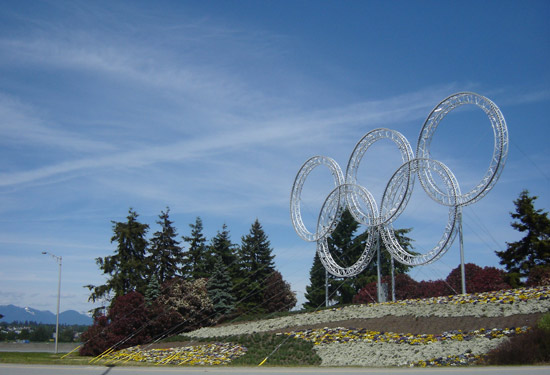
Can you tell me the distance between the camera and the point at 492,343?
21.2 m

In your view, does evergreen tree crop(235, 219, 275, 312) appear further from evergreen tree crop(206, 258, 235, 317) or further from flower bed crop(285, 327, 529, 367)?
flower bed crop(285, 327, 529, 367)

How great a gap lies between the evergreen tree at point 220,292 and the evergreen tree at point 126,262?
8087 millimetres

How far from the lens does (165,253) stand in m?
55.8

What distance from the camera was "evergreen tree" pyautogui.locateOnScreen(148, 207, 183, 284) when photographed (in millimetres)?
55384

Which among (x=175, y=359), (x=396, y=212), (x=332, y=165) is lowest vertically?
(x=175, y=359)

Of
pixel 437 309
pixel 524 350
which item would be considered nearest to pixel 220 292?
pixel 437 309

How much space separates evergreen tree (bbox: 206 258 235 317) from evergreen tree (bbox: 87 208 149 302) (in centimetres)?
809

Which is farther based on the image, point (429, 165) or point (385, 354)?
point (429, 165)

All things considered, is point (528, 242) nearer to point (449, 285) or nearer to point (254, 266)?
point (449, 285)

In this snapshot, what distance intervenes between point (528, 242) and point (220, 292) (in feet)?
86.1

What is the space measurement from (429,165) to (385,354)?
14.8m

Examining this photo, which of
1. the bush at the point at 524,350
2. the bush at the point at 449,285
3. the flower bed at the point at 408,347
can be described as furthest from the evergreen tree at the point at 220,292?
the bush at the point at 524,350

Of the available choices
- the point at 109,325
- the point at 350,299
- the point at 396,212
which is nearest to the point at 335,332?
the point at 396,212

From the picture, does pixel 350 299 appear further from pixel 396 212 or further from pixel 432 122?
pixel 432 122
